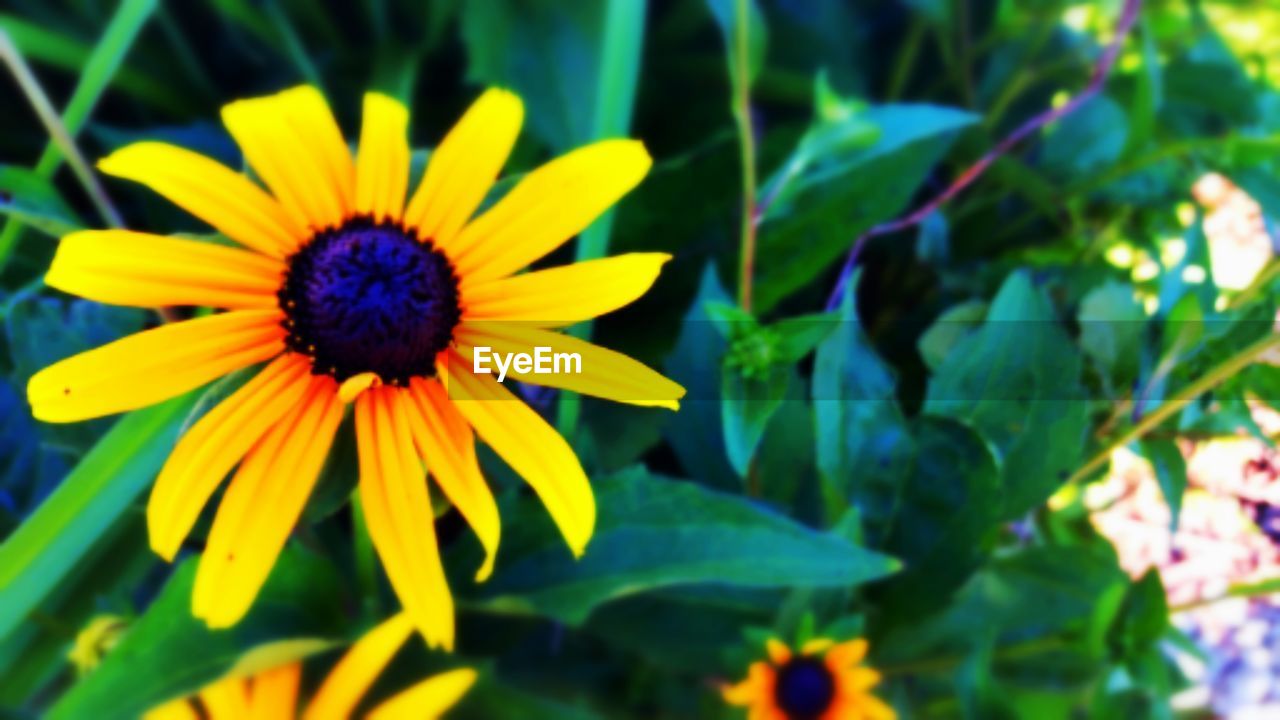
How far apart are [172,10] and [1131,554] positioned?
0.79 m

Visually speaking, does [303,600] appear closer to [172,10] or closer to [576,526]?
[576,526]

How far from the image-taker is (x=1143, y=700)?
62 cm

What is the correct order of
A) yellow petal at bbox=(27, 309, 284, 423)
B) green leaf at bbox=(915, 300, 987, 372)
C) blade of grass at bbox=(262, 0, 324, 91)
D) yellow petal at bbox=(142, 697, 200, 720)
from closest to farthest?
yellow petal at bbox=(27, 309, 284, 423), yellow petal at bbox=(142, 697, 200, 720), green leaf at bbox=(915, 300, 987, 372), blade of grass at bbox=(262, 0, 324, 91)

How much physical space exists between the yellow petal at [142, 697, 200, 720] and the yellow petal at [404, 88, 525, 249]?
0.23 meters

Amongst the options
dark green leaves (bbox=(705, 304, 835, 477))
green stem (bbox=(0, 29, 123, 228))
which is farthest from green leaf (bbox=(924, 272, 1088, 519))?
green stem (bbox=(0, 29, 123, 228))

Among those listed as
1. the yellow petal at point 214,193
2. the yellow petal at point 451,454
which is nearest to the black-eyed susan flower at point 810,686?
the yellow petal at point 451,454

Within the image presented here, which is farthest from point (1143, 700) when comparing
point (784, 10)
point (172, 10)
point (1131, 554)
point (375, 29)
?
point (172, 10)

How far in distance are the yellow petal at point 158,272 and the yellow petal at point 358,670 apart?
16 cm

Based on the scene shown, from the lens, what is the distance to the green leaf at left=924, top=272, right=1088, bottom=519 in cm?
48

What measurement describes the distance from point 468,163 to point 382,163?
36 mm

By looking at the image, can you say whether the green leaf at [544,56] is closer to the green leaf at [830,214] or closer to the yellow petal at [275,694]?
the green leaf at [830,214]

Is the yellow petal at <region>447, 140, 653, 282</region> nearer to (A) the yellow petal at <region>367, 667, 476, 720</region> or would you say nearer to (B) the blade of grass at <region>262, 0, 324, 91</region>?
(A) the yellow petal at <region>367, 667, 476, 720</region>

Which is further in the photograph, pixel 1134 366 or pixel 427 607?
pixel 1134 366

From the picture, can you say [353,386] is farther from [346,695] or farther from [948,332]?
[948,332]
